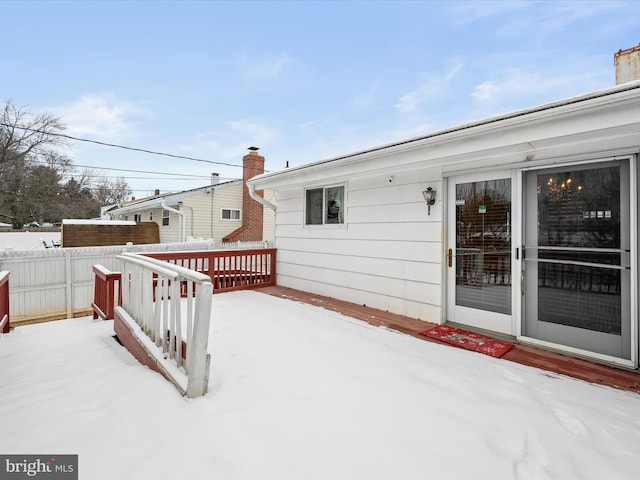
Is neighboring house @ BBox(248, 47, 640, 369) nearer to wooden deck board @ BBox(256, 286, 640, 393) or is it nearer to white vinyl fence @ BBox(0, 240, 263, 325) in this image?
wooden deck board @ BBox(256, 286, 640, 393)

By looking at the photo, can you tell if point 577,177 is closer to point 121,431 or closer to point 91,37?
point 121,431

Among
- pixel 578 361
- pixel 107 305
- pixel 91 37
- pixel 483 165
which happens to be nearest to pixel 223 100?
pixel 91 37

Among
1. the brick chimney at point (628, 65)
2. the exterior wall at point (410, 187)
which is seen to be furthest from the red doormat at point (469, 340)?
the brick chimney at point (628, 65)

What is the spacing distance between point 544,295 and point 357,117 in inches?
500

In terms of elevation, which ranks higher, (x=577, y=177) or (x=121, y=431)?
(x=577, y=177)

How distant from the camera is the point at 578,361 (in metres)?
2.85

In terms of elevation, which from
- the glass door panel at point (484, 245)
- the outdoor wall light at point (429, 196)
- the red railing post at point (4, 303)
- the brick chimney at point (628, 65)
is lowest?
the red railing post at point (4, 303)

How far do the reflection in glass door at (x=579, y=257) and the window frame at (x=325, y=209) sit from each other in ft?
8.76

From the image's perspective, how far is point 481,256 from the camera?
369 centimetres

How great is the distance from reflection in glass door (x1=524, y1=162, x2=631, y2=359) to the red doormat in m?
0.42

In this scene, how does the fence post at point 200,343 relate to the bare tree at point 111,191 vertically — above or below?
below

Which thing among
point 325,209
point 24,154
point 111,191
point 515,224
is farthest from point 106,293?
point 111,191

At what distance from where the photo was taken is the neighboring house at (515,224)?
106 inches

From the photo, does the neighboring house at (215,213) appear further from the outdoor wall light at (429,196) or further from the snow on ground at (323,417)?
the snow on ground at (323,417)
